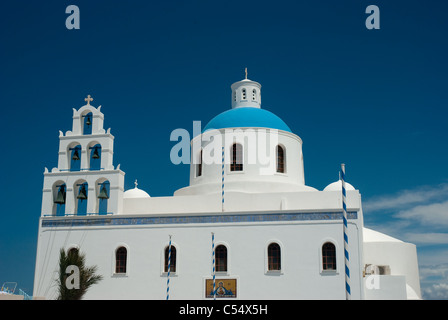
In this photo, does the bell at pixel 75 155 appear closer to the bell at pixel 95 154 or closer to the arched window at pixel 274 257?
the bell at pixel 95 154

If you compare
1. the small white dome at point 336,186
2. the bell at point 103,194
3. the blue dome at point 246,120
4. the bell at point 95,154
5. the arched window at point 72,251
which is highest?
the blue dome at point 246,120

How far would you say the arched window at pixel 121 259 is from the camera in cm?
2077

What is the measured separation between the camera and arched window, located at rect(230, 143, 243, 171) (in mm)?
23828

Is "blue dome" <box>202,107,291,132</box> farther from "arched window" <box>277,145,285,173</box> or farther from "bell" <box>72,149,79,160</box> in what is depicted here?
"bell" <box>72,149,79,160</box>

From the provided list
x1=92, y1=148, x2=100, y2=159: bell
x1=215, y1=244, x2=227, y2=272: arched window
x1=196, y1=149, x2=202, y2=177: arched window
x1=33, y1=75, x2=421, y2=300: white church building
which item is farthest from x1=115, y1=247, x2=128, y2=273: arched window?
x1=196, y1=149, x2=202, y2=177: arched window

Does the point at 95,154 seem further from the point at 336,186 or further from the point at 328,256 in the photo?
the point at 336,186

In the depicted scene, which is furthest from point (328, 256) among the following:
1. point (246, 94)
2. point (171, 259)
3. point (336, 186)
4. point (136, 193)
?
point (136, 193)

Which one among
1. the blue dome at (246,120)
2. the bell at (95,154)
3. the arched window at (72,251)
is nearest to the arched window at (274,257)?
the blue dome at (246,120)

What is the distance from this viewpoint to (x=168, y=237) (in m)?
20.6

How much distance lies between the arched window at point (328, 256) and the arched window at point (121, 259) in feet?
25.6

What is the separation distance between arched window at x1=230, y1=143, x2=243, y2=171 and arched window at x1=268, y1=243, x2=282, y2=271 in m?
4.95
